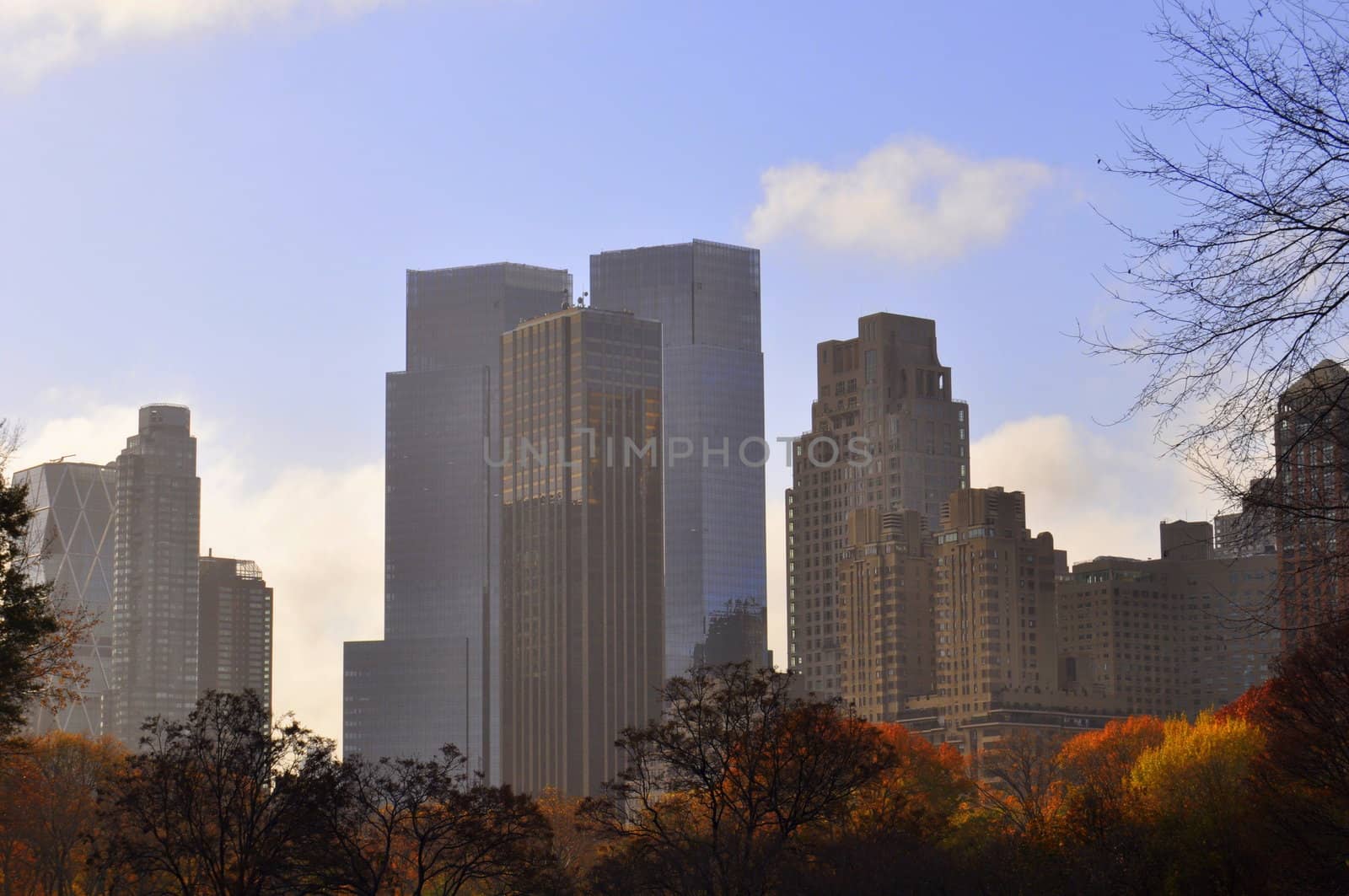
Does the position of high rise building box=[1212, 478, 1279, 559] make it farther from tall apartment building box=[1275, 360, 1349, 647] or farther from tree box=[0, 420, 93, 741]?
tree box=[0, 420, 93, 741]

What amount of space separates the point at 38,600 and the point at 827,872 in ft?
118

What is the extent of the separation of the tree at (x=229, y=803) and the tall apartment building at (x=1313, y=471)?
175 ft

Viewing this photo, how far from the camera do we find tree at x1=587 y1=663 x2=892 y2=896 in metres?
75.6

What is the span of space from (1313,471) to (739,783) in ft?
205

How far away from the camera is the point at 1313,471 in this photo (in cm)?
2205

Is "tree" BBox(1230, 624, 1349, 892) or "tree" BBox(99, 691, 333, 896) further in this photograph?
"tree" BBox(99, 691, 333, 896)

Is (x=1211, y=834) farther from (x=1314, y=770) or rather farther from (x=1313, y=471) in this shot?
(x=1313, y=471)

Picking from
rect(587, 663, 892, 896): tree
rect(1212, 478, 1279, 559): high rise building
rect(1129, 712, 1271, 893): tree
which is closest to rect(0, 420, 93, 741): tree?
rect(587, 663, 892, 896): tree

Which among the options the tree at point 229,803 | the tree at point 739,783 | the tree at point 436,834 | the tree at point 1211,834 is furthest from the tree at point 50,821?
the tree at point 1211,834

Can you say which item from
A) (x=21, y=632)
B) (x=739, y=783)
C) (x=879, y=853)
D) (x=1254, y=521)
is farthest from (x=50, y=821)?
(x=1254, y=521)

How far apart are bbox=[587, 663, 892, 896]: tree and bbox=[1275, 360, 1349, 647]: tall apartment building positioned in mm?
52745

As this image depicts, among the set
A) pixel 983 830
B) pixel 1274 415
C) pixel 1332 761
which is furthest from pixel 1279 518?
pixel 983 830

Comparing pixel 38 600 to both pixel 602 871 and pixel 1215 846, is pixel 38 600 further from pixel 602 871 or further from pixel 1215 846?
pixel 1215 846

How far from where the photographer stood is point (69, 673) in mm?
57062
